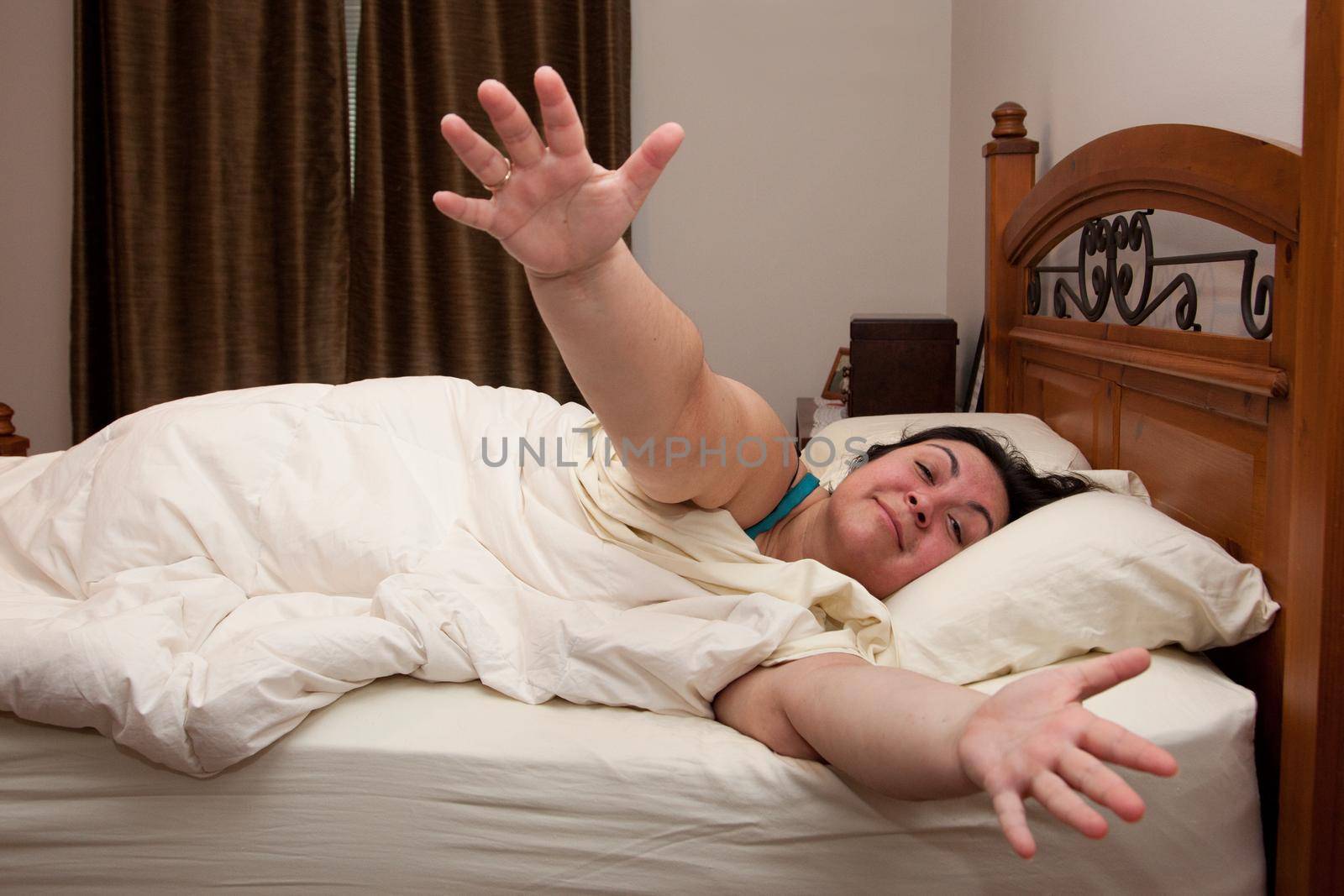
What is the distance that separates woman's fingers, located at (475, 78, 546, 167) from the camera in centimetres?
76

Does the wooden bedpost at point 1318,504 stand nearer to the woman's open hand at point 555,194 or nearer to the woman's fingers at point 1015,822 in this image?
the woman's fingers at point 1015,822

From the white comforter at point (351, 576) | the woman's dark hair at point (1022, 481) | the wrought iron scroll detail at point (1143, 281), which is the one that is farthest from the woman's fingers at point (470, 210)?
the wrought iron scroll detail at point (1143, 281)

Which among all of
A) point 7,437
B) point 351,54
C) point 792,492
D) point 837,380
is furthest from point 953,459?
point 351,54

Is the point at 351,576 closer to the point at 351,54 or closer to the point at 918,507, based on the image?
the point at 918,507

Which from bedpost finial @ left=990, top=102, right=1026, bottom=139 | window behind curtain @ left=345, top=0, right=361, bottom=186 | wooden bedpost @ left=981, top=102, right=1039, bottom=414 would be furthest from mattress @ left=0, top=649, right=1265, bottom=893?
window behind curtain @ left=345, top=0, right=361, bottom=186

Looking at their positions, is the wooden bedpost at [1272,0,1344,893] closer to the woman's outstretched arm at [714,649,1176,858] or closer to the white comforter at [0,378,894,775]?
the woman's outstretched arm at [714,649,1176,858]

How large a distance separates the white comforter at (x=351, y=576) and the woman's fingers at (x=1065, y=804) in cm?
40

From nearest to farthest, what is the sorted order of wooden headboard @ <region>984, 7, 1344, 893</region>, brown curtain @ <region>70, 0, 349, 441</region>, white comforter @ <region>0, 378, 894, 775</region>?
1. wooden headboard @ <region>984, 7, 1344, 893</region>
2. white comforter @ <region>0, 378, 894, 775</region>
3. brown curtain @ <region>70, 0, 349, 441</region>

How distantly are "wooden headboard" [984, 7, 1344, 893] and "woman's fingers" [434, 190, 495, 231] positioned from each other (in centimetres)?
72

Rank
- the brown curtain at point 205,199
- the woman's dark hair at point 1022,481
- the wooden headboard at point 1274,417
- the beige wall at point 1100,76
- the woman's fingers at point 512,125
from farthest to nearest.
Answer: the brown curtain at point 205,199 → the woman's dark hair at point 1022,481 → the beige wall at point 1100,76 → the wooden headboard at point 1274,417 → the woman's fingers at point 512,125

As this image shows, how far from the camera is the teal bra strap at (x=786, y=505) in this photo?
1318 mm

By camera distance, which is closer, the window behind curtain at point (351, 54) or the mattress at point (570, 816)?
the mattress at point (570, 816)

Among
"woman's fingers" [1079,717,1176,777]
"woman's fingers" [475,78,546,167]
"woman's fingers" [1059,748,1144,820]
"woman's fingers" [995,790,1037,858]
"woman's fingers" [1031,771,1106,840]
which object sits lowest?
"woman's fingers" [995,790,1037,858]

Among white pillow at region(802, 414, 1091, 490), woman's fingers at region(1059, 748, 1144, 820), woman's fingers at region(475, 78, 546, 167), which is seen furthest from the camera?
white pillow at region(802, 414, 1091, 490)
